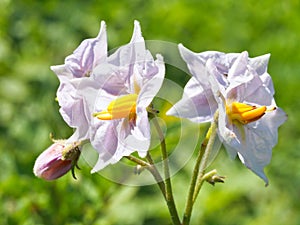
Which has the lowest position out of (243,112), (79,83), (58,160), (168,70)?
(168,70)

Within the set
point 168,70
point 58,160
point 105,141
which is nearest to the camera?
point 105,141

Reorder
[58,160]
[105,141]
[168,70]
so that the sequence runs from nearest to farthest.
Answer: [105,141]
[58,160]
[168,70]

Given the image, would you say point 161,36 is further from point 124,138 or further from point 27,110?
point 124,138

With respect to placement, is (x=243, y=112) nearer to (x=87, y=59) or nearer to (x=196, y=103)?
(x=196, y=103)

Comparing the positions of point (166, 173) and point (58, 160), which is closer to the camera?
point (166, 173)

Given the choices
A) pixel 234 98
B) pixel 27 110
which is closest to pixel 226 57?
pixel 234 98

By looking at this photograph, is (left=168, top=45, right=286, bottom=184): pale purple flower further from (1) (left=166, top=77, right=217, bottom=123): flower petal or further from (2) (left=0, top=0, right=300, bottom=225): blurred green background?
(2) (left=0, top=0, right=300, bottom=225): blurred green background

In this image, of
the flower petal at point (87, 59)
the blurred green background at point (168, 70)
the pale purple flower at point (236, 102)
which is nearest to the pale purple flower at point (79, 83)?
the flower petal at point (87, 59)

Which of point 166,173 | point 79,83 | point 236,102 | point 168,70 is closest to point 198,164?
point 166,173
